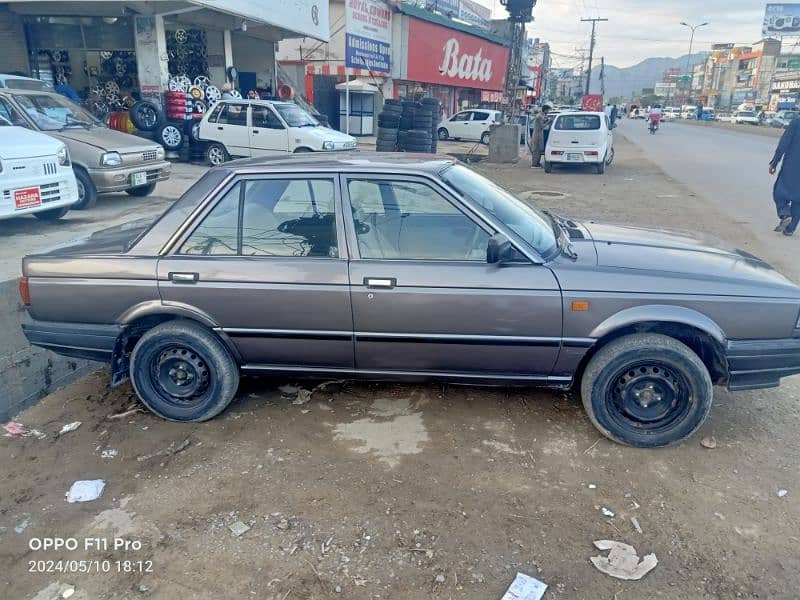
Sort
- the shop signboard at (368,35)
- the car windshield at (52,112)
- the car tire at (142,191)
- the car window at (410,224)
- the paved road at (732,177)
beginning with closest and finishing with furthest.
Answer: the car window at (410,224) → the car windshield at (52,112) → the paved road at (732,177) → the car tire at (142,191) → the shop signboard at (368,35)

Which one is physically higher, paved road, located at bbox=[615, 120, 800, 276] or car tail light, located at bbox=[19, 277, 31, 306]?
car tail light, located at bbox=[19, 277, 31, 306]

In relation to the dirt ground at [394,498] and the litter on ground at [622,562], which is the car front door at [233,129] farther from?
the litter on ground at [622,562]

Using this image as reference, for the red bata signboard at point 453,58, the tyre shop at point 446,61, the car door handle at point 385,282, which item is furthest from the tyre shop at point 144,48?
the car door handle at point 385,282

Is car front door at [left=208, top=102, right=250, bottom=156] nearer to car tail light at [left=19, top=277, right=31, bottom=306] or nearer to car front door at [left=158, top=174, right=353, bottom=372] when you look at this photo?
car tail light at [left=19, top=277, right=31, bottom=306]

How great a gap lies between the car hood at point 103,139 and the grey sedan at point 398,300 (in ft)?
20.7

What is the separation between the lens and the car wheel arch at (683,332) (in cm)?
312

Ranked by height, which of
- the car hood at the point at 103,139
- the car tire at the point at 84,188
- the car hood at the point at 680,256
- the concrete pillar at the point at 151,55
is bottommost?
the car tire at the point at 84,188

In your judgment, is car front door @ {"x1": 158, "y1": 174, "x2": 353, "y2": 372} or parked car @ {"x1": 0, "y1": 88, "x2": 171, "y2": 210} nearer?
car front door @ {"x1": 158, "y1": 174, "x2": 353, "y2": 372}

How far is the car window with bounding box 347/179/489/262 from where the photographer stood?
3328 millimetres

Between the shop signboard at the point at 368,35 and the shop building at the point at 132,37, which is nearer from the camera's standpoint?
the shop building at the point at 132,37

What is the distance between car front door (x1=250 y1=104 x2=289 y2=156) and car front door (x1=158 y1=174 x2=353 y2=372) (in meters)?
10.3

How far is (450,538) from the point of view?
267 centimetres

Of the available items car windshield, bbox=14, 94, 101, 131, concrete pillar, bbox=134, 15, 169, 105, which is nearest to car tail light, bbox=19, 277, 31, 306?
car windshield, bbox=14, 94, 101, 131

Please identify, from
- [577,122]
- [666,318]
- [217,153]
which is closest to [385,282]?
[666,318]
